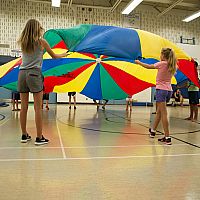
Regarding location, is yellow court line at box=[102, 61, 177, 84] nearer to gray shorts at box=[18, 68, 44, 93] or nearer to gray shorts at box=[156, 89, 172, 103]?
gray shorts at box=[156, 89, 172, 103]

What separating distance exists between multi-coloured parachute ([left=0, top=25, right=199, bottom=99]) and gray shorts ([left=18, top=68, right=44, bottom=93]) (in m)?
0.95

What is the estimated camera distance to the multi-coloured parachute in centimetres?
310

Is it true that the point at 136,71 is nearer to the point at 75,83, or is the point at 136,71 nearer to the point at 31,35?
the point at 75,83

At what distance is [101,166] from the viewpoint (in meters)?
1.59

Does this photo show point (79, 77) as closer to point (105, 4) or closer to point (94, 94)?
point (94, 94)

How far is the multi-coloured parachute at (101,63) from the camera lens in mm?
3098

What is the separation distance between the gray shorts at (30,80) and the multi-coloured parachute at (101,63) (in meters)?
0.95

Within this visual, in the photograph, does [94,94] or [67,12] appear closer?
[94,94]

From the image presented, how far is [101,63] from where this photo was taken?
12.2 feet

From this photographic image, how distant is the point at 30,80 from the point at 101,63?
170 centimetres

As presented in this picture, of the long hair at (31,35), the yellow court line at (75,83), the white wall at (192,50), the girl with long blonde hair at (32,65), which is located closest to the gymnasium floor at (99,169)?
the girl with long blonde hair at (32,65)

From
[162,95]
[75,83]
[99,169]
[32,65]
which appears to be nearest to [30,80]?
[32,65]

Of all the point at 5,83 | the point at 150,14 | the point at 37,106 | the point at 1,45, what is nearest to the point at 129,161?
the point at 37,106

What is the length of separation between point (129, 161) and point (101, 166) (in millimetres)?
241
